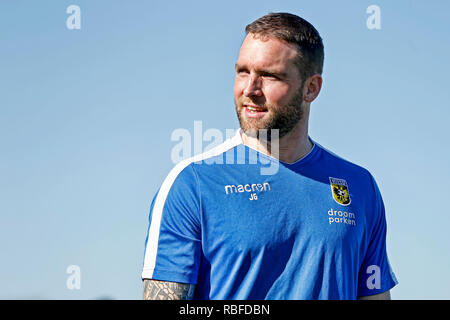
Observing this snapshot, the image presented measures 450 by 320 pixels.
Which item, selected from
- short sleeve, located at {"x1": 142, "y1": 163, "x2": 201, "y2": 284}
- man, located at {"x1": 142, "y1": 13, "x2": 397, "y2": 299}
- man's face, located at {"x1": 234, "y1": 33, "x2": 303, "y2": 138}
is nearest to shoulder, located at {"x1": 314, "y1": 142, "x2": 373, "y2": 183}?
man, located at {"x1": 142, "y1": 13, "x2": 397, "y2": 299}

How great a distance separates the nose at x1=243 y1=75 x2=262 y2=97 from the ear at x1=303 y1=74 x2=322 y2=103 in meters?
0.54

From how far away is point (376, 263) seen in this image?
248 inches

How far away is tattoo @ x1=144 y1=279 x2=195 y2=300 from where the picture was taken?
553 centimetres

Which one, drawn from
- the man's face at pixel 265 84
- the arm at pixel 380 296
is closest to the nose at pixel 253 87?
the man's face at pixel 265 84

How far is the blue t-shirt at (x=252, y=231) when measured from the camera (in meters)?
5.62

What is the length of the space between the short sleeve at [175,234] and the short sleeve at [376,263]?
1.54 m

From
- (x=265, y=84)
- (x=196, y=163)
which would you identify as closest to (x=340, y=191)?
(x=265, y=84)

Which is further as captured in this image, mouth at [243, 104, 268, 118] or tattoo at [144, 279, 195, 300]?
mouth at [243, 104, 268, 118]

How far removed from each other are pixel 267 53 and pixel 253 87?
316mm

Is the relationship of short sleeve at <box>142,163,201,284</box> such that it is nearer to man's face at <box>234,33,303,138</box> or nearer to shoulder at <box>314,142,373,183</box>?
man's face at <box>234,33,303,138</box>

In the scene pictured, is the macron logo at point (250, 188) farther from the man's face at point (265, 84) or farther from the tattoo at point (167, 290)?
the tattoo at point (167, 290)
